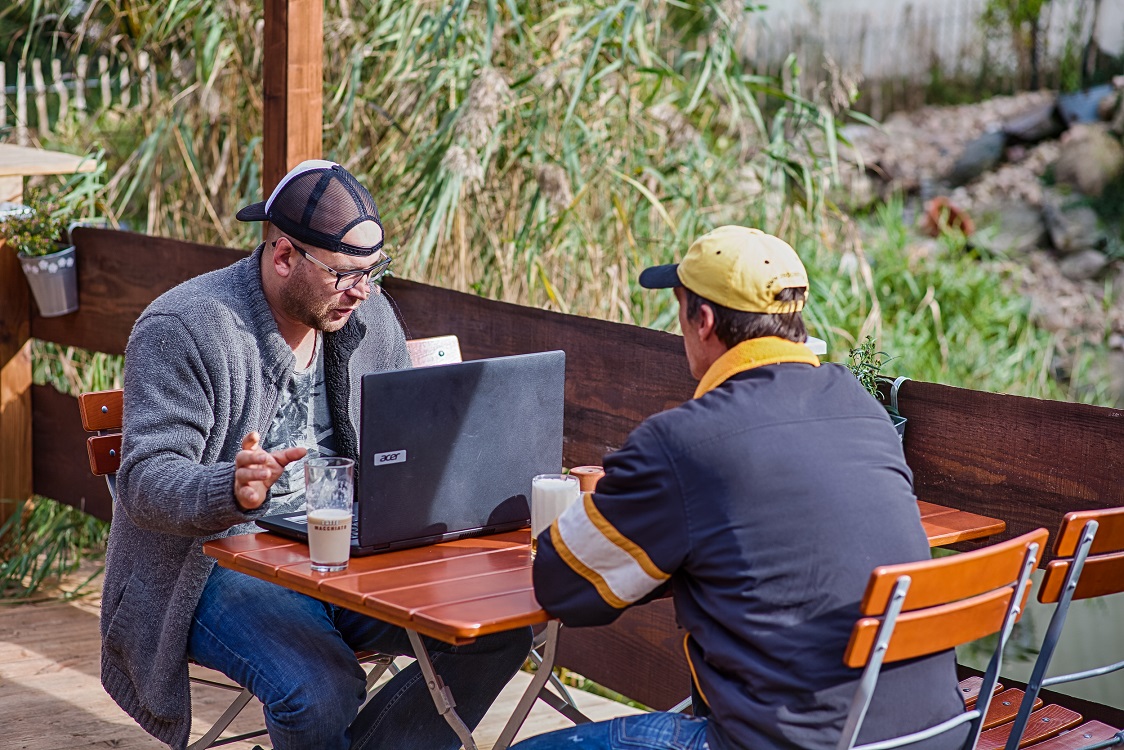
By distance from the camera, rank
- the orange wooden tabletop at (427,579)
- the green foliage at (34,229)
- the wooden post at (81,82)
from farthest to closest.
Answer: the wooden post at (81,82), the green foliage at (34,229), the orange wooden tabletop at (427,579)

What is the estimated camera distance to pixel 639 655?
326 cm

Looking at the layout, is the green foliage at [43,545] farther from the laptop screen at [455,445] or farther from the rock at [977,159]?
the rock at [977,159]

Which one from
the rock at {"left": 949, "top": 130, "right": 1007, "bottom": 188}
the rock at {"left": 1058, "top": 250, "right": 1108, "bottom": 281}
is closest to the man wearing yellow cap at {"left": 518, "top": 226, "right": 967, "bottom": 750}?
the rock at {"left": 1058, "top": 250, "right": 1108, "bottom": 281}

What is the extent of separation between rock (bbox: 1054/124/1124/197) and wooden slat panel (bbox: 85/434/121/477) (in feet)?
30.0

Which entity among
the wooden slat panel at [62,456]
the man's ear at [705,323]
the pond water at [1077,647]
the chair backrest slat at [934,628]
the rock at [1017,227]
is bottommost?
the pond water at [1077,647]

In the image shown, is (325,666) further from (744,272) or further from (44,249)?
(44,249)

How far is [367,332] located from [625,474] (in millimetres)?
1053

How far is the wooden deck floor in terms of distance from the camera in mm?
3201

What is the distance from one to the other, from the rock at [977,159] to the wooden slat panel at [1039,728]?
368 inches

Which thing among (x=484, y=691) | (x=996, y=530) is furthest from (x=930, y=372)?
(x=484, y=691)

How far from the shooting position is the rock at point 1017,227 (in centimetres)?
959

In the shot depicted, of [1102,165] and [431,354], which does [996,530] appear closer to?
[431,354]

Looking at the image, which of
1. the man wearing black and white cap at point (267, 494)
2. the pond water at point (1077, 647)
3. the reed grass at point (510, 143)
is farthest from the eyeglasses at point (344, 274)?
the pond water at point (1077, 647)

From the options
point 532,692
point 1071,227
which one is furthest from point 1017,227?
point 532,692
